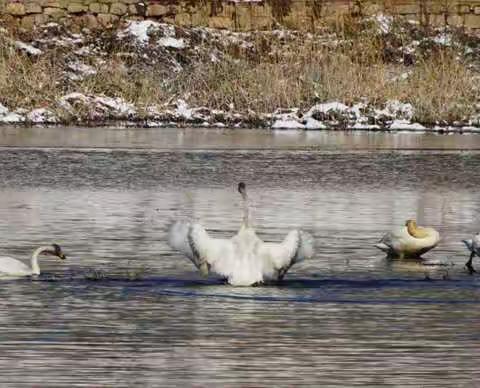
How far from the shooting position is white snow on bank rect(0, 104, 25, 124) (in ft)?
133

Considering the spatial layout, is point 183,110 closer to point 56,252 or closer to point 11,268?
point 56,252

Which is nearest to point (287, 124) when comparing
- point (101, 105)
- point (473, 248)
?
point (101, 105)

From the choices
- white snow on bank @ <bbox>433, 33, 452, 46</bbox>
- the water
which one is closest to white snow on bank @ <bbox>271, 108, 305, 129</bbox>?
white snow on bank @ <bbox>433, 33, 452, 46</bbox>

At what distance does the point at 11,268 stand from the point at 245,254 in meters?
1.98

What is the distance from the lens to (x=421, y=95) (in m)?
40.6

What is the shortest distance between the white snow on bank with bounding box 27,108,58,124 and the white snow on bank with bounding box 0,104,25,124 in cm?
20

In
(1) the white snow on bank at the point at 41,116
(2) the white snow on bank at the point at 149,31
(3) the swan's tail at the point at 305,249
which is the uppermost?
(2) the white snow on bank at the point at 149,31

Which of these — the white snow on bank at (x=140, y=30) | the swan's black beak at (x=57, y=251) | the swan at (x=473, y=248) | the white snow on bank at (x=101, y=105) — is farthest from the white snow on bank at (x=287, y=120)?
the swan's black beak at (x=57, y=251)

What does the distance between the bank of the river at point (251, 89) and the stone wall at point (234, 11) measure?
338cm

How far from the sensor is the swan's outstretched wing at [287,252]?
1474 cm

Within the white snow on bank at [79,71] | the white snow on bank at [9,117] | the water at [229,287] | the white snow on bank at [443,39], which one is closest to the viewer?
the water at [229,287]

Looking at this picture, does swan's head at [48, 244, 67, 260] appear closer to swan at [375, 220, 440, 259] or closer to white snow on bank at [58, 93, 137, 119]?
swan at [375, 220, 440, 259]

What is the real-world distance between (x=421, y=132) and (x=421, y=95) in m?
1.29

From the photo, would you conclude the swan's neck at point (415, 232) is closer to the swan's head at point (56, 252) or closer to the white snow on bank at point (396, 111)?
the swan's head at point (56, 252)
